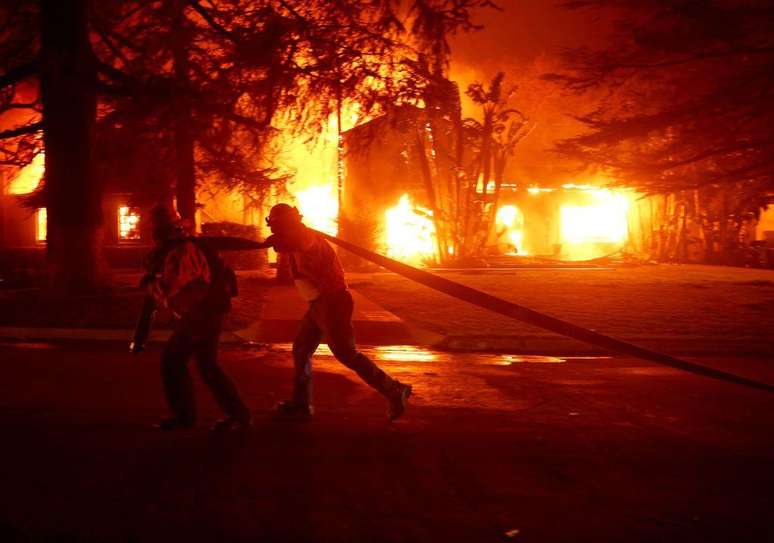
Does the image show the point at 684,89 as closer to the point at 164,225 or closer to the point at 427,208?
the point at 427,208

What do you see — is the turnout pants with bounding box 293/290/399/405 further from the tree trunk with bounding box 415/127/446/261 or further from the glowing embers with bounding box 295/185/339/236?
the glowing embers with bounding box 295/185/339/236

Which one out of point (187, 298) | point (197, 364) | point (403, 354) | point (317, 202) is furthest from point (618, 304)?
point (317, 202)

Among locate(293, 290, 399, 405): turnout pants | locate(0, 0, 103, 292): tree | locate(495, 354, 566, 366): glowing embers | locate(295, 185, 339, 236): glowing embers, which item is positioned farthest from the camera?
locate(295, 185, 339, 236): glowing embers

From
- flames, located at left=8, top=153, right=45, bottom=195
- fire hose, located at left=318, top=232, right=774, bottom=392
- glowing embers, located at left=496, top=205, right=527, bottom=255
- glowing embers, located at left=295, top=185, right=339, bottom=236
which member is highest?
flames, located at left=8, top=153, right=45, bottom=195

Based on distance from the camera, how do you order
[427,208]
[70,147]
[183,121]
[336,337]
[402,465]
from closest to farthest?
[402,465] < [336,337] < [70,147] < [183,121] < [427,208]

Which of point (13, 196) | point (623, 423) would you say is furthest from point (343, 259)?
point (623, 423)

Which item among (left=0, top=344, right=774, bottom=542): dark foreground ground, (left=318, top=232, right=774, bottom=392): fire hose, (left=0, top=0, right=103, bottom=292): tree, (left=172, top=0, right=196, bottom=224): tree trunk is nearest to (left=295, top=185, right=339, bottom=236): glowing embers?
(left=172, top=0, right=196, bottom=224): tree trunk

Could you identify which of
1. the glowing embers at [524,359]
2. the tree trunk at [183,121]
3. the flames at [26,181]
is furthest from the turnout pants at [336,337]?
the flames at [26,181]

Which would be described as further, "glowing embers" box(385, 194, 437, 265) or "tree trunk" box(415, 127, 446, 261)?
"glowing embers" box(385, 194, 437, 265)

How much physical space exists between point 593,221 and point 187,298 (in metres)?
28.2

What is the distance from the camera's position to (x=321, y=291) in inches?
253

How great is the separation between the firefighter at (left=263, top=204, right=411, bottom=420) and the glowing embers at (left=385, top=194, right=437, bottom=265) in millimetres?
17577

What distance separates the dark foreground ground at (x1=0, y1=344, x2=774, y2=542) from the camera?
15.1 feet

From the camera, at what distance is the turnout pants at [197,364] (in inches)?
240
